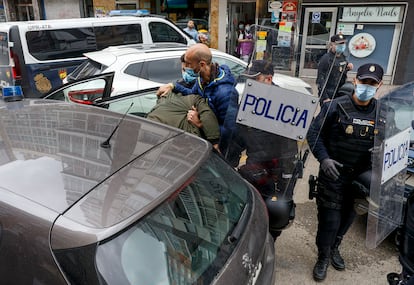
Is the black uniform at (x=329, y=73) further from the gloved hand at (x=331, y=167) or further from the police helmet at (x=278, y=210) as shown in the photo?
the police helmet at (x=278, y=210)

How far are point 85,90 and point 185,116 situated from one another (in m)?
2.02

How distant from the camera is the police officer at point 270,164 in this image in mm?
2365

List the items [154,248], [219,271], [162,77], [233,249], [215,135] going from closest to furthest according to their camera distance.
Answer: [154,248]
[219,271]
[233,249]
[215,135]
[162,77]

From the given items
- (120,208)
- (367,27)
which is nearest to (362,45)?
(367,27)

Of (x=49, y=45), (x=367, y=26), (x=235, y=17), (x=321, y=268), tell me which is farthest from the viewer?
(x=235, y=17)

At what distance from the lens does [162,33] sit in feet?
26.2

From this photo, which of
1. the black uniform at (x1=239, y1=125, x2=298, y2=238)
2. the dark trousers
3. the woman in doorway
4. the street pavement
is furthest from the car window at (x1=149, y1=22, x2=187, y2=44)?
the dark trousers

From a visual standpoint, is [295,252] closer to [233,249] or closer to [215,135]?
[215,135]

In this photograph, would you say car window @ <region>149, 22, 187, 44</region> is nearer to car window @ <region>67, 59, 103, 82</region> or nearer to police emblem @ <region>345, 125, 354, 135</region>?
car window @ <region>67, 59, 103, 82</region>

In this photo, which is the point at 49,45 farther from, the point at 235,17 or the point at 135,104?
the point at 235,17

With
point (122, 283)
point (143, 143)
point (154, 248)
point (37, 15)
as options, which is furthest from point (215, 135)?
point (37, 15)

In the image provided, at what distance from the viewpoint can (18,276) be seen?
49.4 inches

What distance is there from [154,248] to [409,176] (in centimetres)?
270

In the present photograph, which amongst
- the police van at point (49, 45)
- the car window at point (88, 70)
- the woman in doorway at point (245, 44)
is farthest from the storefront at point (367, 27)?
the car window at point (88, 70)
